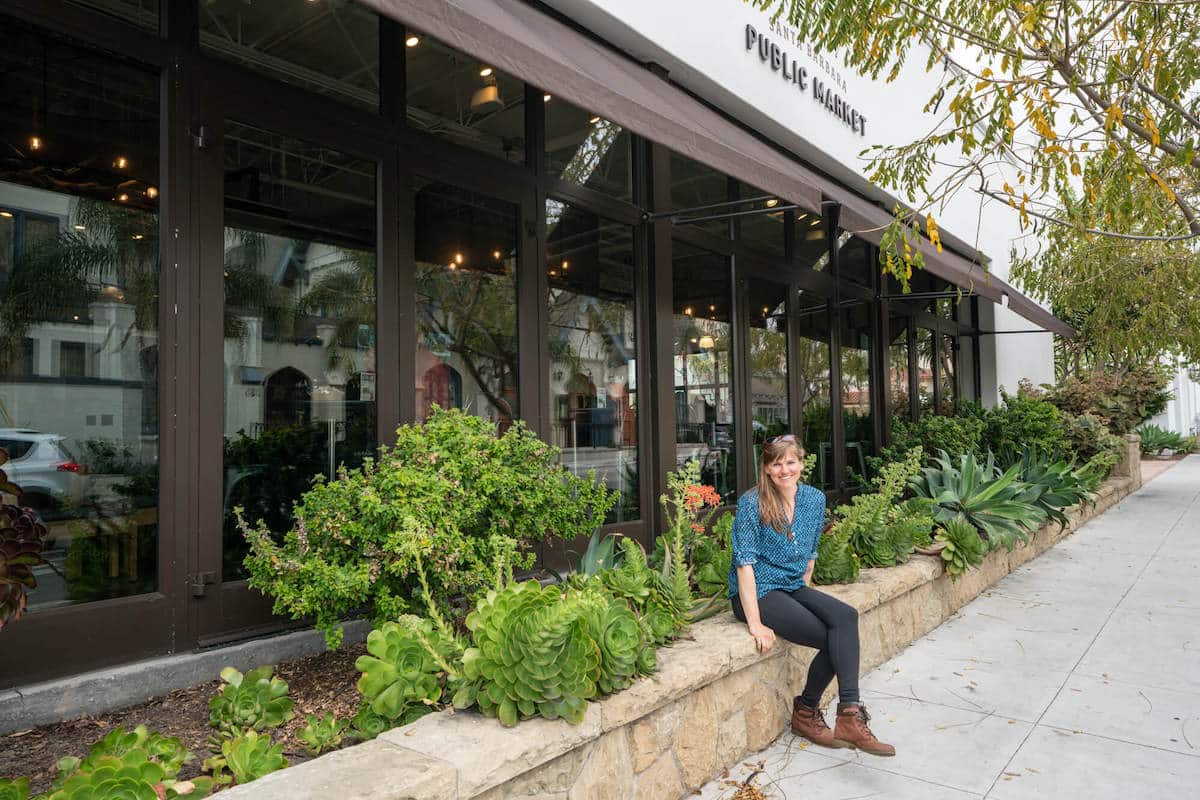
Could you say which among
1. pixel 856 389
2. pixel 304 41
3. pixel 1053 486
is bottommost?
pixel 1053 486

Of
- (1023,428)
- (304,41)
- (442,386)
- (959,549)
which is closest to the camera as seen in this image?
(304,41)

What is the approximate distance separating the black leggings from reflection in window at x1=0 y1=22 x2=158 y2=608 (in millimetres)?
2868

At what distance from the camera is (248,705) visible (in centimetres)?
309

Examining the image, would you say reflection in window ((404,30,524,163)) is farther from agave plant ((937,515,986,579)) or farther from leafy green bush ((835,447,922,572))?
agave plant ((937,515,986,579))

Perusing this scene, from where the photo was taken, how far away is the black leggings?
338 cm

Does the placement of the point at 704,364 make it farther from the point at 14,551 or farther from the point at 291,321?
the point at 14,551

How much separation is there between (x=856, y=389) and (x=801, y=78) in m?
3.88

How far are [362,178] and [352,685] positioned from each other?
2722 millimetres

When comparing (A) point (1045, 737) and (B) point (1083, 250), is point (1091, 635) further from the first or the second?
(B) point (1083, 250)

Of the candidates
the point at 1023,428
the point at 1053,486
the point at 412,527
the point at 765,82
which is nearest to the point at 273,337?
the point at 412,527

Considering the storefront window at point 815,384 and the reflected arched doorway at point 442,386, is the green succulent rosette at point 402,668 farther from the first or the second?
the storefront window at point 815,384

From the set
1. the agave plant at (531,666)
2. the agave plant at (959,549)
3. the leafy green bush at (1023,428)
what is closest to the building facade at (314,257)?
the agave plant at (531,666)

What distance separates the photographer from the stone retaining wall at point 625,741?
213cm

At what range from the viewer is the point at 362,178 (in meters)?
4.34
